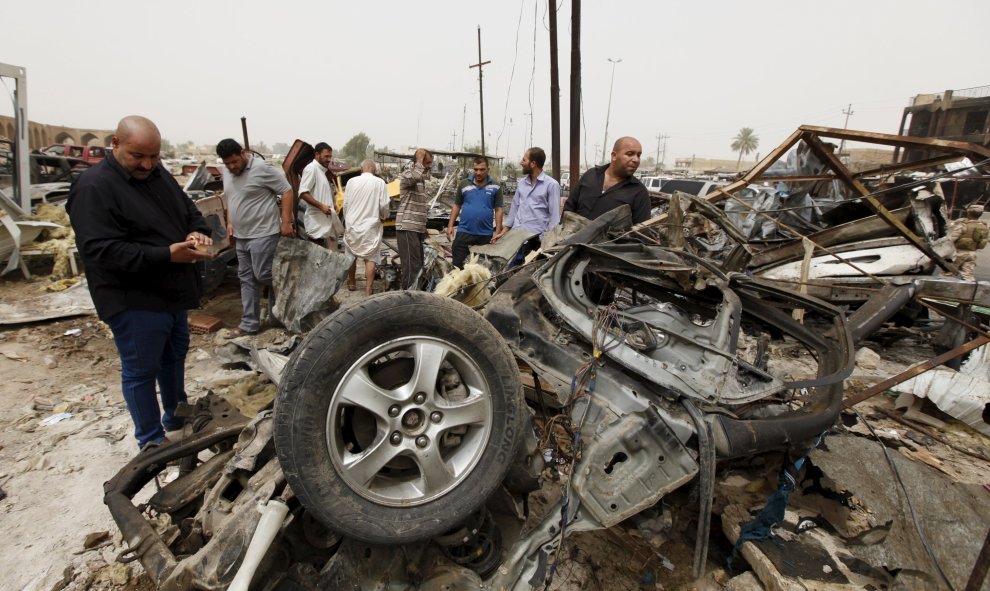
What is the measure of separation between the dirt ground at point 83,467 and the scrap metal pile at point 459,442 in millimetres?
340

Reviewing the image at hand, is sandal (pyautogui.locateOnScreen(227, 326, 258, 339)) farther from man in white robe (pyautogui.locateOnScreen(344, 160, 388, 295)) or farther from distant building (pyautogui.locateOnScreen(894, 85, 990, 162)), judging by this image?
distant building (pyautogui.locateOnScreen(894, 85, 990, 162))

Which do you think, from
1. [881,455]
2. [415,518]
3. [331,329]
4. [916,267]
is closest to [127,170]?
[331,329]

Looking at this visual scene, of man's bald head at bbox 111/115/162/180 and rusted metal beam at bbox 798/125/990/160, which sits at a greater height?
rusted metal beam at bbox 798/125/990/160

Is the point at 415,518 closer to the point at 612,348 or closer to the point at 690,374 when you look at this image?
the point at 612,348

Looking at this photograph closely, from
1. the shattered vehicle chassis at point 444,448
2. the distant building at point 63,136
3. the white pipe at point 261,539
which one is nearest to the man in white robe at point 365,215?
the shattered vehicle chassis at point 444,448

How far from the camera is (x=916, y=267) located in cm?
477

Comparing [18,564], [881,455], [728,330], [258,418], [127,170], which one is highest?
[127,170]

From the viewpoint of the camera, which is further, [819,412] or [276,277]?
[276,277]

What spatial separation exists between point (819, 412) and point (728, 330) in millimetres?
582

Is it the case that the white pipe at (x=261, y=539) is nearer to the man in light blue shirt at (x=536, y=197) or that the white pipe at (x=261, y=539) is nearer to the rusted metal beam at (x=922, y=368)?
the rusted metal beam at (x=922, y=368)

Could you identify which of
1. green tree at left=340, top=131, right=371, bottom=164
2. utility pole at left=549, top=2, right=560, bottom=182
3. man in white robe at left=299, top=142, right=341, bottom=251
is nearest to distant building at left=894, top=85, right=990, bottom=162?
utility pole at left=549, top=2, right=560, bottom=182

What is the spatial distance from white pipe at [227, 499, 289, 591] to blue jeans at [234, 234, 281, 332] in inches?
136

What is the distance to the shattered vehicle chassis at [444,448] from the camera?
1562mm

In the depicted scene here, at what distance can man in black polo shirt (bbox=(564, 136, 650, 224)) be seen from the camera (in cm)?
396
